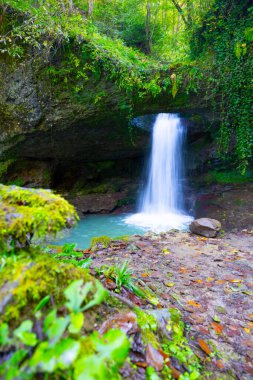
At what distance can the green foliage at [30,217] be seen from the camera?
3.62 feet

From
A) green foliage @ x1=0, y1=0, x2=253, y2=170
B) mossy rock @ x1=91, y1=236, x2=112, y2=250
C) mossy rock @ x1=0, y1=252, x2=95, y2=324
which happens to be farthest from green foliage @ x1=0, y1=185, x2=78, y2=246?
green foliage @ x1=0, y1=0, x2=253, y2=170

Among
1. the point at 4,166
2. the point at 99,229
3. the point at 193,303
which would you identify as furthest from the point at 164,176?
the point at 193,303

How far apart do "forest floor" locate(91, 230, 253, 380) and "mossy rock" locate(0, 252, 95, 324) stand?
1217mm

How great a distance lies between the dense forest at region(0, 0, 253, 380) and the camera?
0.92m

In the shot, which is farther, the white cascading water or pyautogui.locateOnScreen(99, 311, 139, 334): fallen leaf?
the white cascading water

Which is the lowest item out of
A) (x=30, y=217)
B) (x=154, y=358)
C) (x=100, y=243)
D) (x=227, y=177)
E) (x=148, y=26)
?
(x=100, y=243)

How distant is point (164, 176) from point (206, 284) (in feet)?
25.5

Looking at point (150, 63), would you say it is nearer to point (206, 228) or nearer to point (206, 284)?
point (206, 228)

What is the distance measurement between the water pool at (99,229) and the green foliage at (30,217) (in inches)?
199

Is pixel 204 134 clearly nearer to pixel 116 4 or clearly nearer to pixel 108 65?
pixel 108 65

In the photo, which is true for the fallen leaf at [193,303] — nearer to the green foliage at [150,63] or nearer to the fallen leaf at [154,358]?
the fallen leaf at [154,358]

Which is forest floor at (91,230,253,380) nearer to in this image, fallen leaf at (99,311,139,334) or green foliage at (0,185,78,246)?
fallen leaf at (99,311,139,334)

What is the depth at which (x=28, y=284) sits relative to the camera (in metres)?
0.94

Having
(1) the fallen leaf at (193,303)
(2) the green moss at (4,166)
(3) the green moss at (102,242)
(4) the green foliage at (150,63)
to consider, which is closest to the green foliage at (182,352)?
(1) the fallen leaf at (193,303)
